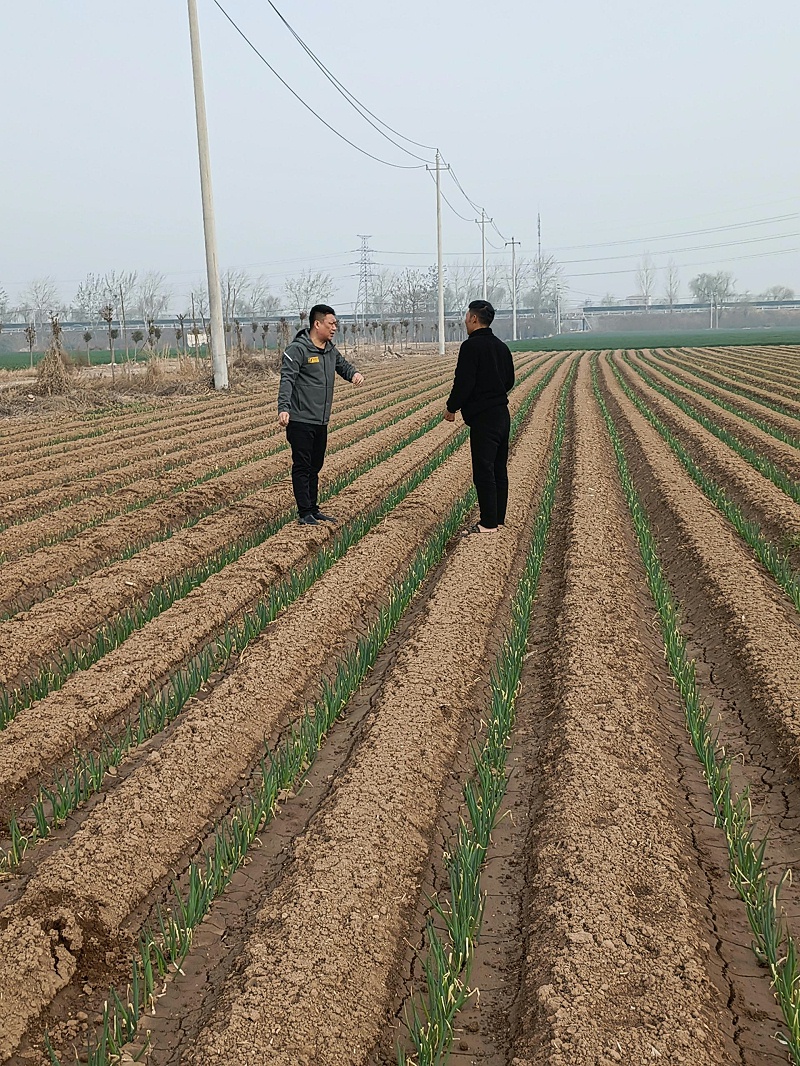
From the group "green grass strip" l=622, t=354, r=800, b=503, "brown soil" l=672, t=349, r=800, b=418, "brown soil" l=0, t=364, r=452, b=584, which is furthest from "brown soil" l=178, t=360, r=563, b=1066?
"brown soil" l=672, t=349, r=800, b=418

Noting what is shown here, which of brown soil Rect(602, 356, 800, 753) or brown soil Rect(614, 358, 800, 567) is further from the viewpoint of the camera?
brown soil Rect(614, 358, 800, 567)

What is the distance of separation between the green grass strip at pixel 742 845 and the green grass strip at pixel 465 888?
0.86 metres

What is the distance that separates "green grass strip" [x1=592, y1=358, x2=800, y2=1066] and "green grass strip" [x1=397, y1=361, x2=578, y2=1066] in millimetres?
862

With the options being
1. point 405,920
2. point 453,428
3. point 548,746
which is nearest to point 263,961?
point 405,920

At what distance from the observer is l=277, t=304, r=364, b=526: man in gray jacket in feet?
27.7

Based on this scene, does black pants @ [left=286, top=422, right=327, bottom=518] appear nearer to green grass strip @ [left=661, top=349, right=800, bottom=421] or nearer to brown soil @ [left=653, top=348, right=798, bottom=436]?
brown soil @ [left=653, top=348, right=798, bottom=436]

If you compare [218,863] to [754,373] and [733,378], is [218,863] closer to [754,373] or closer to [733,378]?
[733,378]

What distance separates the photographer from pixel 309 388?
860 centimetres

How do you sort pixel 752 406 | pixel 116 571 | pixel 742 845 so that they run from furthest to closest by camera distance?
pixel 752 406 < pixel 116 571 < pixel 742 845

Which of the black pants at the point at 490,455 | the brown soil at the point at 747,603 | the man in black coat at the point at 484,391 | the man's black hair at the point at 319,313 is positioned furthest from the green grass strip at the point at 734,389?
the man's black hair at the point at 319,313

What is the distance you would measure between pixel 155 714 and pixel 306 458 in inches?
164

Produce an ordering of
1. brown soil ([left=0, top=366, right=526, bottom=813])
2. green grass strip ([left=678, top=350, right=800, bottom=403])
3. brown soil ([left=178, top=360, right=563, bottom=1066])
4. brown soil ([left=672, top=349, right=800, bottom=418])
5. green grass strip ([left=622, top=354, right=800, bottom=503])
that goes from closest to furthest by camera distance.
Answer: brown soil ([left=178, top=360, right=563, bottom=1066]) → brown soil ([left=0, top=366, right=526, bottom=813]) → green grass strip ([left=622, top=354, right=800, bottom=503]) → brown soil ([left=672, top=349, right=800, bottom=418]) → green grass strip ([left=678, top=350, right=800, bottom=403])

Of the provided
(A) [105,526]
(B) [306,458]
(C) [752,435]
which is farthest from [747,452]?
(A) [105,526]

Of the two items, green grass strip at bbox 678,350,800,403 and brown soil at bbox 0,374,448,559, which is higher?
green grass strip at bbox 678,350,800,403
